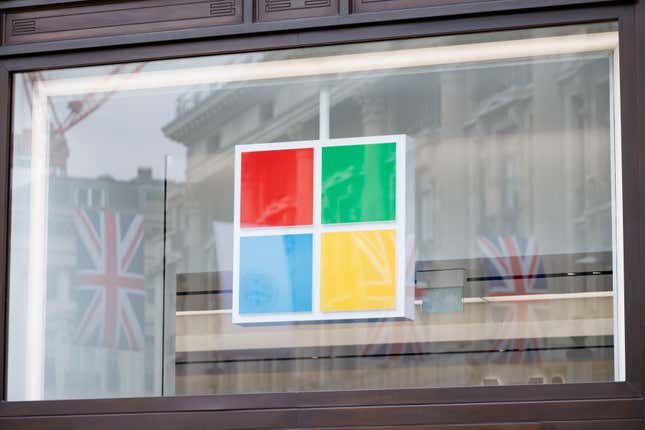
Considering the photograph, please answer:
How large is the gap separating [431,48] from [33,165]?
2.35m

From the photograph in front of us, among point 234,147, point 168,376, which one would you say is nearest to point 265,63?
point 234,147

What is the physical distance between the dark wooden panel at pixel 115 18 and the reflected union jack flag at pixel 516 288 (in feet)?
6.20

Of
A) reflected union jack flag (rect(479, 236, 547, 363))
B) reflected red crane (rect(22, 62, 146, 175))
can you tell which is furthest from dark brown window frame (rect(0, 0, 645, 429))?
reflected union jack flag (rect(479, 236, 547, 363))

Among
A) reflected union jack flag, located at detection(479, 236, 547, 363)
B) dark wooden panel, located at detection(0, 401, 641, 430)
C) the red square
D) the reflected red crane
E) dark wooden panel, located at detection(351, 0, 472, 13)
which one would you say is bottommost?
Result: dark wooden panel, located at detection(0, 401, 641, 430)

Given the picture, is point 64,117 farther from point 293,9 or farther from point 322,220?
point 322,220

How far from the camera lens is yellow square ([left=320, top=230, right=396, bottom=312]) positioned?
712 cm

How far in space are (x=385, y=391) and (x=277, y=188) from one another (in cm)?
125

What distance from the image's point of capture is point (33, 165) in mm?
7766

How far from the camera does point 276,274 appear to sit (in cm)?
727

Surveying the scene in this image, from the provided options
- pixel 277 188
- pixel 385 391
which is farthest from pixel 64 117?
pixel 385 391

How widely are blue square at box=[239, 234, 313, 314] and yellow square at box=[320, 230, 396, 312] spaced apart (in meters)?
0.10

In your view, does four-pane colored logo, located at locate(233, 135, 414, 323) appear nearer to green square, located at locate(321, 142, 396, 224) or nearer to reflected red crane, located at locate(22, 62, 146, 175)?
green square, located at locate(321, 142, 396, 224)

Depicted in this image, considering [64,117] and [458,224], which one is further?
[64,117]

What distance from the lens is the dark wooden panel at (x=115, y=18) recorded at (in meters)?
7.47
